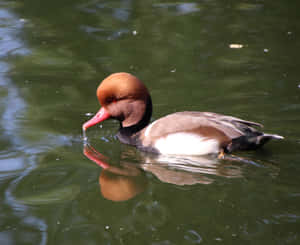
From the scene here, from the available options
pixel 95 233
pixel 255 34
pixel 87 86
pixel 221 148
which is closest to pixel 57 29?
pixel 87 86

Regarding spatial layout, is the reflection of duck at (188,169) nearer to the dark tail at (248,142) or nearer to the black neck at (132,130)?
the dark tail at (248,142)

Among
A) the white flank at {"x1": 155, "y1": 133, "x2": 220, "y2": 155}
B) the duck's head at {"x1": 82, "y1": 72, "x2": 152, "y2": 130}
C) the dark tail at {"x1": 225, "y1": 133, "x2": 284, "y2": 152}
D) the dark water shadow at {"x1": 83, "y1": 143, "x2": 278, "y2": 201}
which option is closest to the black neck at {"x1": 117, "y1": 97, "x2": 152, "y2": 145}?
the duck's head at {"x1": 82, "y1": 72, "x2": 152, "y2": 130}

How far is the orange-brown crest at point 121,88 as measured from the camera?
5.30 meters

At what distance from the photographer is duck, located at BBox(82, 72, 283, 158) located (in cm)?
510

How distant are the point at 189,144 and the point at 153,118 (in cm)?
108

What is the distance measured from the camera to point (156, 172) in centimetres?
494

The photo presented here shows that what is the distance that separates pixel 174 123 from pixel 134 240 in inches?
64.2

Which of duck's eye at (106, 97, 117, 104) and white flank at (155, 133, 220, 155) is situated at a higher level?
duck's eye at (106, 97, 117, 104)

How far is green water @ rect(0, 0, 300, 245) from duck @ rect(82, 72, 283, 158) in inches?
5.5

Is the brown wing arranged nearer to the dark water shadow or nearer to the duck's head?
the dark water shadow

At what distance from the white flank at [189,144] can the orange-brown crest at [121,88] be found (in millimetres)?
570

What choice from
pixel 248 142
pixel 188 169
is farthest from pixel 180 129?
pixel 248 142

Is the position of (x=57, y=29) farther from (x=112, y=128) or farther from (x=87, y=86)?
(x=112, y=128)

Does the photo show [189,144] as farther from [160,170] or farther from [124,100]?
[124,100]
